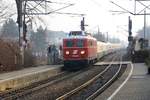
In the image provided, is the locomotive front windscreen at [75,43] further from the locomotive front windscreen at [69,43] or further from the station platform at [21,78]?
the station platform at [21,78]

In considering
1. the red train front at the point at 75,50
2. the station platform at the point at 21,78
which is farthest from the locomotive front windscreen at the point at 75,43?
the station platform at the point at 21,78

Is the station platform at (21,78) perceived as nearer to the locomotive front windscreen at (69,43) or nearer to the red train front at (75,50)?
the red train front at (75,50)

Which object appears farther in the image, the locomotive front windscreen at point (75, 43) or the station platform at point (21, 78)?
the locomotive front windscreen at point (75, 43)

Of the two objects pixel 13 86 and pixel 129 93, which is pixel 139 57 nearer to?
pixel 13 86

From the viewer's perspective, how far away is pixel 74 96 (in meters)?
22.0

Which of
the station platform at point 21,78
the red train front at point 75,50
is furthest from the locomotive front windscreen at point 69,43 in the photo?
the station platform at point 21,78

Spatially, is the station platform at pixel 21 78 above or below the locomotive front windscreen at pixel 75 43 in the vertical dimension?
below

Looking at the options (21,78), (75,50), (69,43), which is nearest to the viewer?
(21,78)

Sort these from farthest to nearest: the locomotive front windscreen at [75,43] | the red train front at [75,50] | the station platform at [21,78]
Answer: the locomotive front windscreen at [75,43] → the red train front at [75,50] → the station platform at [21,78]

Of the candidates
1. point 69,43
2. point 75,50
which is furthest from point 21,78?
point 69,43

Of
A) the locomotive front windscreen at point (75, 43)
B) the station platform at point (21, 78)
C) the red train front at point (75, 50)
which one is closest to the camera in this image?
the station platform at point (21, 78)

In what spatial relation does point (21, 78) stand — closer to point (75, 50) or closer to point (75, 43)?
point (75, 50)

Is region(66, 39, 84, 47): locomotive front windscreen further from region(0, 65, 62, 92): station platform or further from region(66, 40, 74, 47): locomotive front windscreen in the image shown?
region(0, 65, 62, 92): station platform

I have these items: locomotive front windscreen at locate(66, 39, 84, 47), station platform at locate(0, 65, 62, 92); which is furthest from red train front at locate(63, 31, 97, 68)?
station platform at locate(0, 65, 62, 92)
